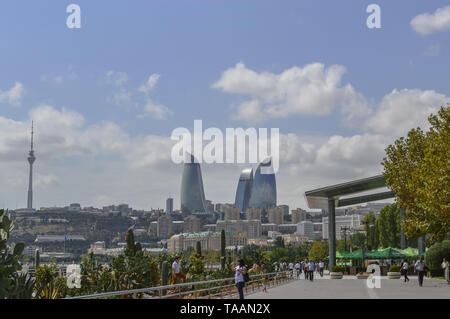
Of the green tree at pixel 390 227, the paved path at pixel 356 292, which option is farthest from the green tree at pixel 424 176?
the green tree at pixel 390 227

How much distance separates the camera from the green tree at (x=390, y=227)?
269ft

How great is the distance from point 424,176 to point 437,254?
Result: 16.3m

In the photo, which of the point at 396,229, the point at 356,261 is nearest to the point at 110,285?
the point at 356,261

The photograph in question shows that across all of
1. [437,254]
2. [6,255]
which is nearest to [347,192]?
[437,254]

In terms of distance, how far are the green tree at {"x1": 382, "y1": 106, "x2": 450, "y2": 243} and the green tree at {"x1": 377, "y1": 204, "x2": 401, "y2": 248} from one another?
5039 centimetres

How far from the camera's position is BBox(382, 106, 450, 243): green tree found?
2386cm

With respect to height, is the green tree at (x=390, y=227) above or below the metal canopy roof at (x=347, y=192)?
below

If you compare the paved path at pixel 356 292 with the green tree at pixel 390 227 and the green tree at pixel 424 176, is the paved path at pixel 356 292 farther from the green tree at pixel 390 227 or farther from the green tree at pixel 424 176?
the green tree at pixel 390 227

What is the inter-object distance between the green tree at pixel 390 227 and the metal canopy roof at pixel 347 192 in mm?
27436

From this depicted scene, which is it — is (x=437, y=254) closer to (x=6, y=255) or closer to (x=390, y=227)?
(x=6, y=255)

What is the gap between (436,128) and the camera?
2722 centimetres

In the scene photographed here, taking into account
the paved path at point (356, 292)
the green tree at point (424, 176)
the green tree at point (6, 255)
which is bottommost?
the paved path at point (356, 292)

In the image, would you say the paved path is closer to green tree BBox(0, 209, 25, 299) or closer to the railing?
the railing
